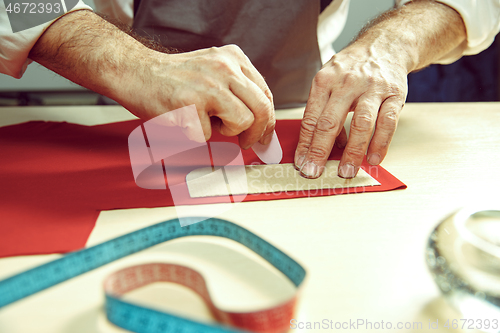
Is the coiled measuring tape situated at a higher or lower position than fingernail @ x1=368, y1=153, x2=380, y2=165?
higher

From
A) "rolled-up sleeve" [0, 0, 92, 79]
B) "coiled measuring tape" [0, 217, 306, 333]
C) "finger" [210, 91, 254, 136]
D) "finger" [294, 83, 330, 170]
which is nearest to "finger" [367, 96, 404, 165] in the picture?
"finger" [294, 83, 330, 170]

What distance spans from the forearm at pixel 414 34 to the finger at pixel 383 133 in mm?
166

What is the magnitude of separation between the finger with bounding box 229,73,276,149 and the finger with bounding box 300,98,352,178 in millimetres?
93

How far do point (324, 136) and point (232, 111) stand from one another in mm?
183

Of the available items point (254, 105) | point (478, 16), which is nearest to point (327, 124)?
point (254, 105)

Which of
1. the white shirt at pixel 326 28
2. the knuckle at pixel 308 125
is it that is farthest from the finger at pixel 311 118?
the white shirt at pixel 326 28

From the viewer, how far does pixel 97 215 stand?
1.50ft

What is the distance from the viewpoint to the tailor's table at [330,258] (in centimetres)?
29

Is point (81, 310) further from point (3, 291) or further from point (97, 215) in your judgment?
point (97, 215)

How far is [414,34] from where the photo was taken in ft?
2.85

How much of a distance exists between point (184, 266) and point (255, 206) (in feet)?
0.55

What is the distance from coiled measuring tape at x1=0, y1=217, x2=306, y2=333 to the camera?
276 millimetres

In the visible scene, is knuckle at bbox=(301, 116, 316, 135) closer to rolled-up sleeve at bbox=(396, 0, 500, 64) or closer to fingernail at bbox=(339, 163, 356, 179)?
fingernail at bbox=(339, 163, 356, 179)

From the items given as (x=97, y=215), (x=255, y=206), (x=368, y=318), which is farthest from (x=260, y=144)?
(x=368, y=318)
